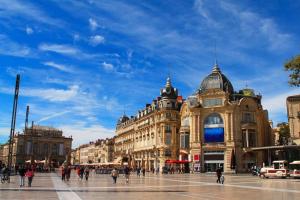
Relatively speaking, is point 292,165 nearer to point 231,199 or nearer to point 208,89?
point 208,89

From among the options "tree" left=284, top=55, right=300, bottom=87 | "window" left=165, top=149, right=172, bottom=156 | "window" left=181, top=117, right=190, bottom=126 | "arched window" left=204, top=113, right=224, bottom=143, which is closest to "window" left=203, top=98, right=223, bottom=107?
"arched window" left=204, top=113, right=224, bottom=143

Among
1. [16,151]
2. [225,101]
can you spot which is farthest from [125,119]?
[225,101]

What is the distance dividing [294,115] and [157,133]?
116ft

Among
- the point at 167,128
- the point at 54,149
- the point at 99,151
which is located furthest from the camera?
the point at 99,151

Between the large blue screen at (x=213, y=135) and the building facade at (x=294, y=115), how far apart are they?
15820 mm

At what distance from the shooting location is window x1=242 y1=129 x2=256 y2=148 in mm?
75188

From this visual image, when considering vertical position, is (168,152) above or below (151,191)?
above

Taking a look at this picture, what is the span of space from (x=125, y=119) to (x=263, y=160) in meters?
65.4

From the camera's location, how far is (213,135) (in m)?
77.1

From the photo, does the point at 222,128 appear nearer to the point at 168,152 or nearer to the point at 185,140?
the point at 185,140

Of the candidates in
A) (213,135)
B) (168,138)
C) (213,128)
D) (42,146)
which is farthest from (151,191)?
(42,146)

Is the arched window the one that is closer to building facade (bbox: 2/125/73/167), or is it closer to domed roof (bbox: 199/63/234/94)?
domed roof (bbox: 199/63/234/94)

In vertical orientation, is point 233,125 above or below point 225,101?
below

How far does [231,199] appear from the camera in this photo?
18.6 metres
